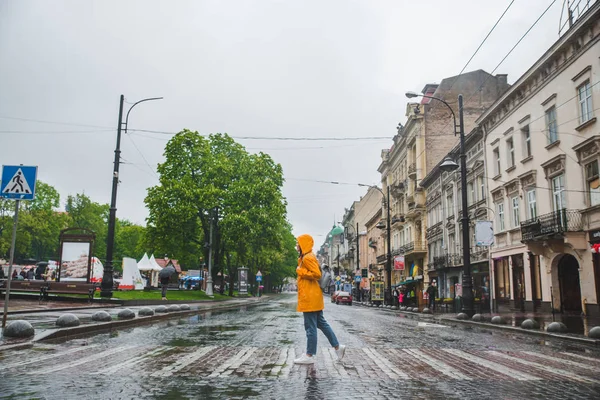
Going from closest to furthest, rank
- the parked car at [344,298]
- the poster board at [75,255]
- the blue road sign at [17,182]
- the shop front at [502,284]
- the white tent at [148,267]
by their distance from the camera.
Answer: the blue road sign at [17,182] < the poster board at [75,255] < the shop front at [502,284] < the white tent at [148,267] < the parked car at [344,298]

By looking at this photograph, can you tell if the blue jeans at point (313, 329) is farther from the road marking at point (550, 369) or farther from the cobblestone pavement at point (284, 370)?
the road marking at point (550, 369)

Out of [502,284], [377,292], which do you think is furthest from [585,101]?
[377,292]

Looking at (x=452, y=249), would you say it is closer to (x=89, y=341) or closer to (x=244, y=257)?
(x=244, y=257)

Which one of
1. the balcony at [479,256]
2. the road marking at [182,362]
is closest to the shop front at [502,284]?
the balcony at [479,256]

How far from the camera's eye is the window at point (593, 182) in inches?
781

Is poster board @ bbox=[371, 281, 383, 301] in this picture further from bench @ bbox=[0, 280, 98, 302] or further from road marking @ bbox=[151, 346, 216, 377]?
road marking @ bbox=[151, 346, 216, 377]

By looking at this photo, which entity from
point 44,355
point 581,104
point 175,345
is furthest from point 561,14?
point 44,355

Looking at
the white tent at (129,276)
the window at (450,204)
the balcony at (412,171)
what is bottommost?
the white tent at (129,276)

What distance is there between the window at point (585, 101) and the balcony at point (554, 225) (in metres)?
3.73

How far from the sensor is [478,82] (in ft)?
144

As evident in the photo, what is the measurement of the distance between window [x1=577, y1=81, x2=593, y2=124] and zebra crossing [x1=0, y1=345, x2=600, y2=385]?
561 inches

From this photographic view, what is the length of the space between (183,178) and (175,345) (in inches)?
1218

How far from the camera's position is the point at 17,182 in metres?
10.2

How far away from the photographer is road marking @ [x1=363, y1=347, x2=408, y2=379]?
6.60 meters
